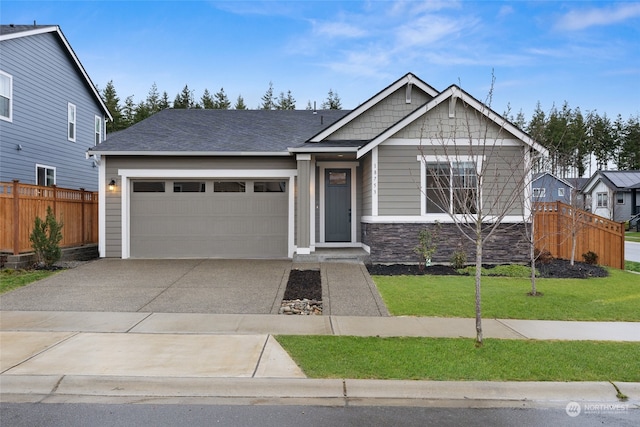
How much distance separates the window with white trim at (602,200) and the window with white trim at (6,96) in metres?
44.8

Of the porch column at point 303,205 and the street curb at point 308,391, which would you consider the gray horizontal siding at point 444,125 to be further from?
the street curb at point 308,391

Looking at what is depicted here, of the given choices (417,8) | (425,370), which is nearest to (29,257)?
(425,370)

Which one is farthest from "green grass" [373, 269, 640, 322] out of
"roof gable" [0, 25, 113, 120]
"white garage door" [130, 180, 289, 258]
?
"roof gable" [0, 25, 113, 120]

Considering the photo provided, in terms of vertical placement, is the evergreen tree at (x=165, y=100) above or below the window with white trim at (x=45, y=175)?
above

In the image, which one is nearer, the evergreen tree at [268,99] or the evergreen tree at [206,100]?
the evergreen tree at [206,100]

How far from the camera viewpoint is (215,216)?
13.9 metres

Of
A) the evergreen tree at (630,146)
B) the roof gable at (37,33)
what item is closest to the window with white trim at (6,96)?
the roof gable at (37,33)

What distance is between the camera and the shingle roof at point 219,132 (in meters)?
13.7

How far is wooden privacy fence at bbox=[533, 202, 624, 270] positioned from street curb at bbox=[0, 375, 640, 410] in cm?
835

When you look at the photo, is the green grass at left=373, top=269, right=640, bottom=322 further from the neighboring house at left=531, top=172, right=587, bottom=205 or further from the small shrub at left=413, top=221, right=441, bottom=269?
the neighboring house at left=531, top=172, right=587, bottom=205

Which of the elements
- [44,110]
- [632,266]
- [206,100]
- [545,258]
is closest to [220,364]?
[545,258]

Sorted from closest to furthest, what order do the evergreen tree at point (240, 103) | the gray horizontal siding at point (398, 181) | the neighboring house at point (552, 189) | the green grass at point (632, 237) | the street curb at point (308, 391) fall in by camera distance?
the street curb at point (308, 391) → the neighboring house at point (552, 189) → the gray horizontal siding at point (398, 181) → the green grass at point (632, 237) → the evergreen tree at point (240, 103)

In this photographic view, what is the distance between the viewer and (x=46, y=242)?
11.3m

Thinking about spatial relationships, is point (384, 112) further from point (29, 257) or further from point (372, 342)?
point (29, 257)
